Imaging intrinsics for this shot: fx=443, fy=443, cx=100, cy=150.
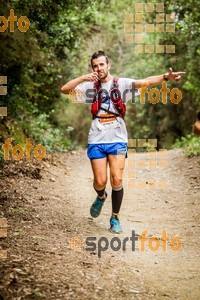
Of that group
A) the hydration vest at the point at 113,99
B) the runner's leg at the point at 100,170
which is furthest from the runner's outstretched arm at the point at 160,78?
the runner's leg at the point at 100,170

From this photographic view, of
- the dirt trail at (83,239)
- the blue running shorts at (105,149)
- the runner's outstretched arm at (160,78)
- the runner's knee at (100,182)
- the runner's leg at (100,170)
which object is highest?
the runner's outstretched arm at (160,78)

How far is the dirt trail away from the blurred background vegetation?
3.21 m

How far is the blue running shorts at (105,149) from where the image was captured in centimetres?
632

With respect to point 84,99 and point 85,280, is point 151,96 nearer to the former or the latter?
point 84,99

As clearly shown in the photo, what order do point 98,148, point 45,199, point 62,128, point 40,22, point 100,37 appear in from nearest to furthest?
point 98,148 < point 45,199 < point 40,22 < point 62,128 < point 100,37

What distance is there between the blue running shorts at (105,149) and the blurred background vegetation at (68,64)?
150 inches

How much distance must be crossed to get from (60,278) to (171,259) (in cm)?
175

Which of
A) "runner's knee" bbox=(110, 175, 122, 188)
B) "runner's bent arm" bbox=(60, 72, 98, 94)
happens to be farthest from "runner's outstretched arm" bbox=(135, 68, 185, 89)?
"runner's knee" bbox=(110, 175, 122, 188)

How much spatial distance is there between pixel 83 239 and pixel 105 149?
1.31 metres

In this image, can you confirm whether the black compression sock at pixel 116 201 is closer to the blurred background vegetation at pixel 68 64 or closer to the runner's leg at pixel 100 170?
the runner's leg at pixel 100 170

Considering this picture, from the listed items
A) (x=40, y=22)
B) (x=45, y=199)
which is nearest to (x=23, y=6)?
(x=40, y=22)

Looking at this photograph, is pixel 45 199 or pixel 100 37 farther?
pixel 100 37

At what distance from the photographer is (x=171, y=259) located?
5527mm

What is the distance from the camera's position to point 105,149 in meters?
6.33
